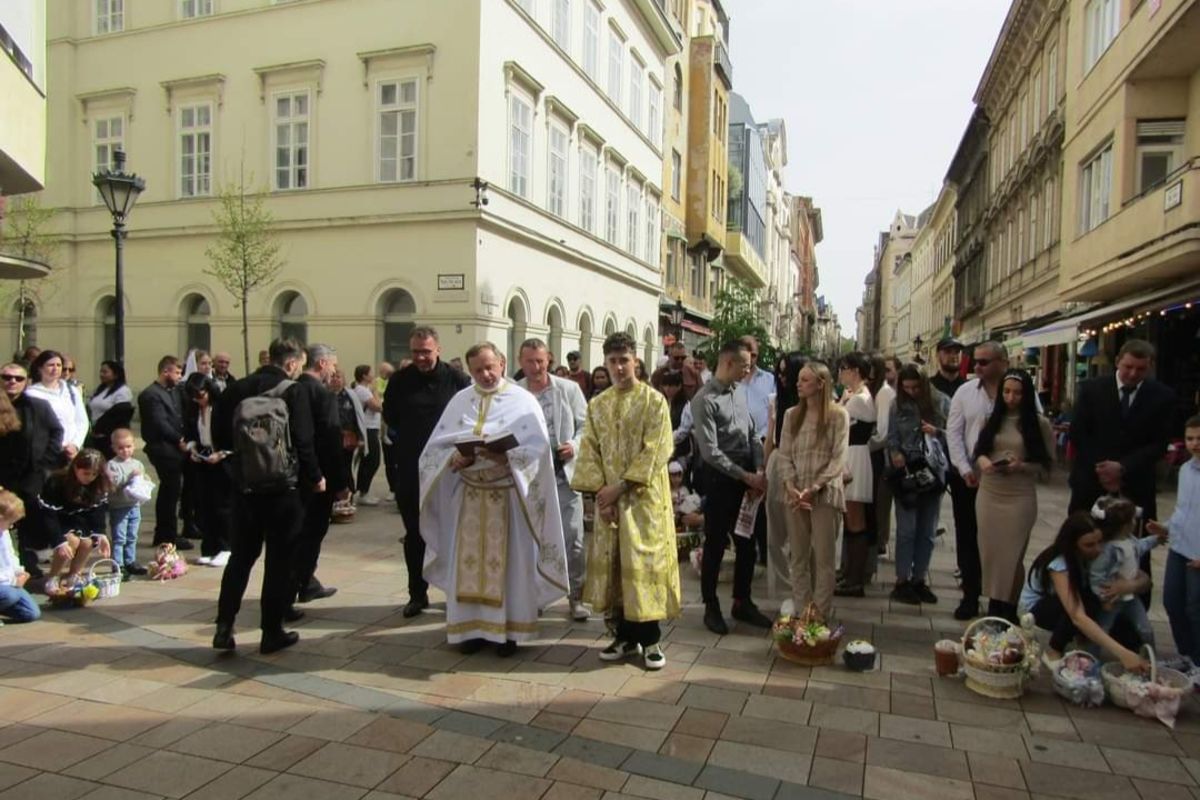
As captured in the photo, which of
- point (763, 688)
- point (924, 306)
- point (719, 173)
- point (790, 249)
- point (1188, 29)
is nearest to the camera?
point (763, 688)

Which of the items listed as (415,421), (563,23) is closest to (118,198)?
(415,421)

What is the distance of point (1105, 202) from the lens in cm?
1598

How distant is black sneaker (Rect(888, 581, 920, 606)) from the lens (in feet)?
20.6

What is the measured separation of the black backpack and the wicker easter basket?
12.9 ft

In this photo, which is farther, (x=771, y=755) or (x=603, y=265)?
(x=603, y=265)

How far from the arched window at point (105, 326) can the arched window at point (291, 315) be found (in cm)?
565

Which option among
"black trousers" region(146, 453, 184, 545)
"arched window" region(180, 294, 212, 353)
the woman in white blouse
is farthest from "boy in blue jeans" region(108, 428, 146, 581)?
"arched window" region(180, 294, 212, 353)

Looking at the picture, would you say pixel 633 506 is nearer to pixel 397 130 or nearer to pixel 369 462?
pixel 369 462

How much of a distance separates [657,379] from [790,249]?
87487 millimetres

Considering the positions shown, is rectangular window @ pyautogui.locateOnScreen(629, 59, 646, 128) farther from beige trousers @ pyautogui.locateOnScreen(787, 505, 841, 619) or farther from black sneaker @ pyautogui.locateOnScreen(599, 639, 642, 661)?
black sneaker @ pyautogui.locateOnScreen(599, 639, 642, 661)

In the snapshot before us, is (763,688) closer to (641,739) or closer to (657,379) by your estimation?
(641,739)

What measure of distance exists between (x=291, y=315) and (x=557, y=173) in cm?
783

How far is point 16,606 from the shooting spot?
5457mm

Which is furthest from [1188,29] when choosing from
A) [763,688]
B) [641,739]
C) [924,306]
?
[924,306]
